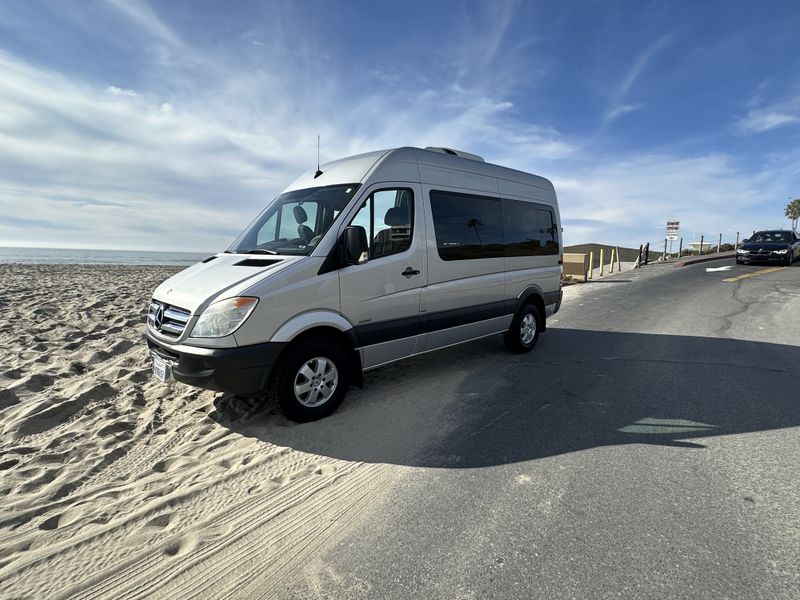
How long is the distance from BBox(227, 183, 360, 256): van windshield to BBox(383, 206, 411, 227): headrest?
44cm

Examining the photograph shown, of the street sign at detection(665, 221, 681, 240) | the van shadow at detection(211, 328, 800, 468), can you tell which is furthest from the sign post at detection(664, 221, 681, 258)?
the van shadow at detection(211, 328, 800, 468)

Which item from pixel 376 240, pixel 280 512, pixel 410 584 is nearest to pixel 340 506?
pixel 280 512

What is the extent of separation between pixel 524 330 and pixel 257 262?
4216 mm

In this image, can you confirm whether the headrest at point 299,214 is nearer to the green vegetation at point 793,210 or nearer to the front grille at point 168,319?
the front grille at point 168,319

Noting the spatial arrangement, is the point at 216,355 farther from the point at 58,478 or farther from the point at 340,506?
the point at 340,506

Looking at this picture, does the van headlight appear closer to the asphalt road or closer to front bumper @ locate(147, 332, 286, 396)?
front bumper @ locate(147, 332, 286, 396)

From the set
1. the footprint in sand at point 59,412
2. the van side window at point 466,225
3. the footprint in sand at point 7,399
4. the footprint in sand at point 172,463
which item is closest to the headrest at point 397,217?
the van side window at point 466,225

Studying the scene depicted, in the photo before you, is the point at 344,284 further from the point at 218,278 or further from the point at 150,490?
the point at 150,490

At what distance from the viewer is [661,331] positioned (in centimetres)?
805

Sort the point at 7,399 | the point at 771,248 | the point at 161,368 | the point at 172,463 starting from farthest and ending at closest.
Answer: the point at 771,248 < the point at 7,399 < the point at 161,368 < the point at 172,463

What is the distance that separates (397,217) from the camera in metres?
4.73

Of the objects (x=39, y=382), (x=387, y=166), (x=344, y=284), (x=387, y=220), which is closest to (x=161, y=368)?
(x=344, y=284)

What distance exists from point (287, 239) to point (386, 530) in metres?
2.92

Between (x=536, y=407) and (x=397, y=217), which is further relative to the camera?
(x=397, y=217)
